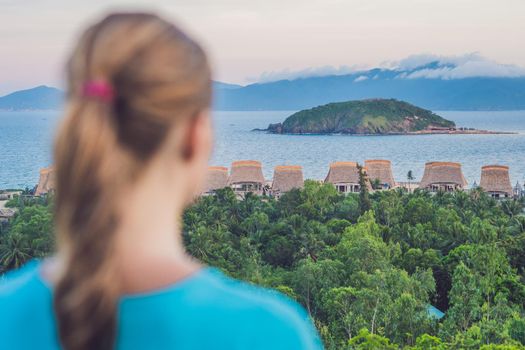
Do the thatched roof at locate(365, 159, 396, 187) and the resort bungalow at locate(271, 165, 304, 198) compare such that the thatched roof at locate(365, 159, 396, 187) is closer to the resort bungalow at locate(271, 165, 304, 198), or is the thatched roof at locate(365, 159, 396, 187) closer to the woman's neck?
the resort bungalow at locate(271, 165, 304, 198)

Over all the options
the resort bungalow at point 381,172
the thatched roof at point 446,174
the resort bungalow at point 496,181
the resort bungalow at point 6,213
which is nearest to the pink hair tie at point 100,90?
the resort bungalow at point 6,213

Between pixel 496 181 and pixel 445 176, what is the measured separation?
2985 millimetres

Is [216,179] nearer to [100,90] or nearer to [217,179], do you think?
[217,179]

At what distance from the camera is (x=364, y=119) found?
103375mm

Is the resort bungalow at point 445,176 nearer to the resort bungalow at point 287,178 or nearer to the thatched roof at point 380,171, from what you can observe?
the thatched roof at point 380,171

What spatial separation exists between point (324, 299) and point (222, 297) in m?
13.8

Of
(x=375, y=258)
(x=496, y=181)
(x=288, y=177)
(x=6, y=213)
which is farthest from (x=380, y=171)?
(x=375, y=258)

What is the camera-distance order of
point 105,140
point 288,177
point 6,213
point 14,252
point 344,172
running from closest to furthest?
point 105,140, point 14,252, point 6,213, point 288,177, point 344,172

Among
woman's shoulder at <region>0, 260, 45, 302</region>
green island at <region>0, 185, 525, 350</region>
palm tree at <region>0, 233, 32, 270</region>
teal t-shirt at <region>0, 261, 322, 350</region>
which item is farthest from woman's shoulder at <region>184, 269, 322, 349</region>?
palm tree at <region>0, 233, 32, 270</region>

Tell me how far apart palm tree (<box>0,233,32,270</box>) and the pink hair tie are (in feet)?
57.0

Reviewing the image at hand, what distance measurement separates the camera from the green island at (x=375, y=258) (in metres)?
13.1

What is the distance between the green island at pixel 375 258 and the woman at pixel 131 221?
8.30 meters

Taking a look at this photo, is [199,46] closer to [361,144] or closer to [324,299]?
[324,299]

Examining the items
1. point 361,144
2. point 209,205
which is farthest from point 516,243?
point 361,144
